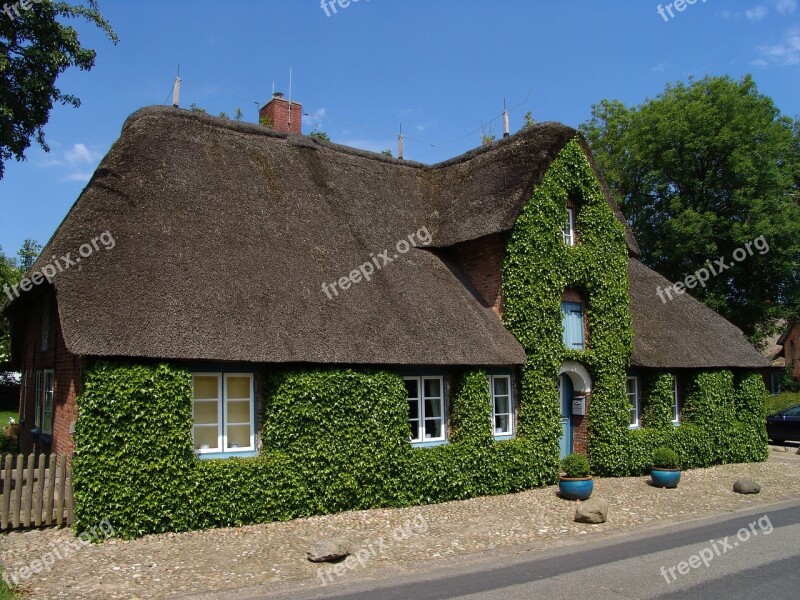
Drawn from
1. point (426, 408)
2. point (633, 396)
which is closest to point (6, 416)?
point (426, 408)

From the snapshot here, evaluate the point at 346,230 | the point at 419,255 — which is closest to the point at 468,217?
the point at 419,255

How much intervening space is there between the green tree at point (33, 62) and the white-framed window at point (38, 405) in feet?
18.1

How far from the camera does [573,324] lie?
55.5 ft

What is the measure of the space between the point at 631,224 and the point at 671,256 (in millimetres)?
3266

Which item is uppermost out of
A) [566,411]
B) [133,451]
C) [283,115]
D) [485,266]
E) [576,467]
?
[283,115]

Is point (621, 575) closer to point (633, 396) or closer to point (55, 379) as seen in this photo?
point (633, 396)

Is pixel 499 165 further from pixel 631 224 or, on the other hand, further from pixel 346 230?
pixel 631 224

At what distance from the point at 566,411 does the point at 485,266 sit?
4.39 meters

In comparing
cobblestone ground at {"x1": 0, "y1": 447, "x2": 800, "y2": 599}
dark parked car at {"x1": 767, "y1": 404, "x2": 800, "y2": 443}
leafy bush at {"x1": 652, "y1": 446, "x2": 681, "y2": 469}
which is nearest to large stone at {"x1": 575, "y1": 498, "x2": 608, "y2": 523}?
cobblestone ground at {"x1": 0, "y1": 447, "x2": 800, "y2": 599}

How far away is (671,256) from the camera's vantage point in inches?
1260

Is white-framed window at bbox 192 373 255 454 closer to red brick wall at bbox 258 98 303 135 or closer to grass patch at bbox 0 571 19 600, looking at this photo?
grass patch at bbox 0 571 19 600

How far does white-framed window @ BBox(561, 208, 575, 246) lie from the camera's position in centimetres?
1716

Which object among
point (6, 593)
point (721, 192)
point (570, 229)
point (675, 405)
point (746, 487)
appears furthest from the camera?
point (721, 192)

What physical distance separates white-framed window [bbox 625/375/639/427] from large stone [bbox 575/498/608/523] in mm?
6590
